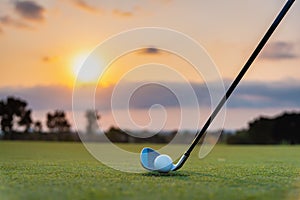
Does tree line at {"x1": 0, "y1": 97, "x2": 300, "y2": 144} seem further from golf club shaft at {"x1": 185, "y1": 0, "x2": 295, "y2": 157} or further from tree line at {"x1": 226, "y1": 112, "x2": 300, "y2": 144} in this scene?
golf club shaft at {"x1": 185, "y1": 0, "x2": 295, "y2": 157}

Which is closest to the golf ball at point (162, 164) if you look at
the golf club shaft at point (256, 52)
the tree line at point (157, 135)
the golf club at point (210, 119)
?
the golf club at point (210, 119)

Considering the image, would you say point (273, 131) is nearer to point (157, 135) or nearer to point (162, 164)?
point (157, 135)

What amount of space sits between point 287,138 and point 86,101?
18046mm

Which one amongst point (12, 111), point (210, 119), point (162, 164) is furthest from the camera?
point (12, 111)

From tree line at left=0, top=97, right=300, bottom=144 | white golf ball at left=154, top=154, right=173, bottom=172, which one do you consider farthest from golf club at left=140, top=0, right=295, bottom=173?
tree line at left=0, top=97, right=300, bottom=144

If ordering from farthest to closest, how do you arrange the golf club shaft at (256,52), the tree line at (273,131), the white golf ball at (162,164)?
1. the tree line at (273,131)
2. the white golf ball at (162,164)
3. the golf club shaft at (256,52)

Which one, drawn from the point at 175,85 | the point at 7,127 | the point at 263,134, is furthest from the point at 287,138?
the point at 175,85

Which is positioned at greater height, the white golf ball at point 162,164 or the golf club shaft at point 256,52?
the golf club shaft at point 256,52

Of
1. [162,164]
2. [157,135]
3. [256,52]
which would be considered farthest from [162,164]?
[157,135]

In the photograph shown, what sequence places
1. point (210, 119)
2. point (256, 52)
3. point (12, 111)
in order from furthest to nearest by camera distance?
point (12, 111) → point (210, 119) → point (256, 52)

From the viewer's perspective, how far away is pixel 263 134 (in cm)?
2598

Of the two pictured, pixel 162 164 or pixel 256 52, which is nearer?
pixel 256 52

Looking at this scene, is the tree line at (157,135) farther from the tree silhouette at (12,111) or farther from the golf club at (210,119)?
the golf club at (210,119)

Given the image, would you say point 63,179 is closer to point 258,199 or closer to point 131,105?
point 258,199
